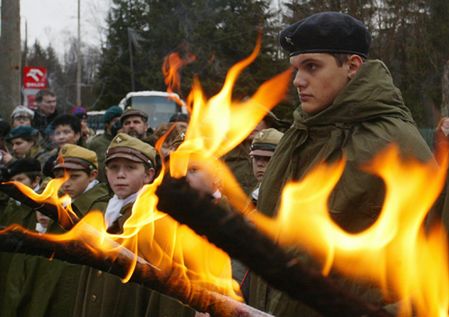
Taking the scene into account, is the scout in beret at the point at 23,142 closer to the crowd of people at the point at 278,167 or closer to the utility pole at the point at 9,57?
the crowd of people at the point at 278,167

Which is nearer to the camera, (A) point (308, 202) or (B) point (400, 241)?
(B) point (400, 241)

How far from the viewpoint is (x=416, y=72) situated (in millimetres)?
17047

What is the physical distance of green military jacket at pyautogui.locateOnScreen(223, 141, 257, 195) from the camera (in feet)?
18.2

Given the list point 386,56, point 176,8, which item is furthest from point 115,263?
point 176,8

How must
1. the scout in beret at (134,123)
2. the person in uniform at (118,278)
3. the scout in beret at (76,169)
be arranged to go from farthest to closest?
1. the scout in beret at (134,123)
2. the scout in beret at (76,169)
3. the person in uniform at (118,278)

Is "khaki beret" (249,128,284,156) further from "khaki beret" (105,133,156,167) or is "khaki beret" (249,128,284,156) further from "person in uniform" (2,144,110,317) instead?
"person in uniform" (2,144,110,317)

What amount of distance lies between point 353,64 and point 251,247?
1.94 m

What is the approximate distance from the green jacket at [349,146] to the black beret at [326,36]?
105mm

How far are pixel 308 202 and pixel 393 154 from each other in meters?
0.59

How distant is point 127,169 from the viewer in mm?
4590

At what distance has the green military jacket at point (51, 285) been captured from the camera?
4922 mm

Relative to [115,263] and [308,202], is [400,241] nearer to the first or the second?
[308,202]

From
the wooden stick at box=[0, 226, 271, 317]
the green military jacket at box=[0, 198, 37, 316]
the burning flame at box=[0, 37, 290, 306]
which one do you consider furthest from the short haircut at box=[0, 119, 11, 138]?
the wooden stick at box=[0, 226, 271, 317]

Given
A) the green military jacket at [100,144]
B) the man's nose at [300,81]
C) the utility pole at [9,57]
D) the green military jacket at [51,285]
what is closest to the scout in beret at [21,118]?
the green military jacket at [100,144]
